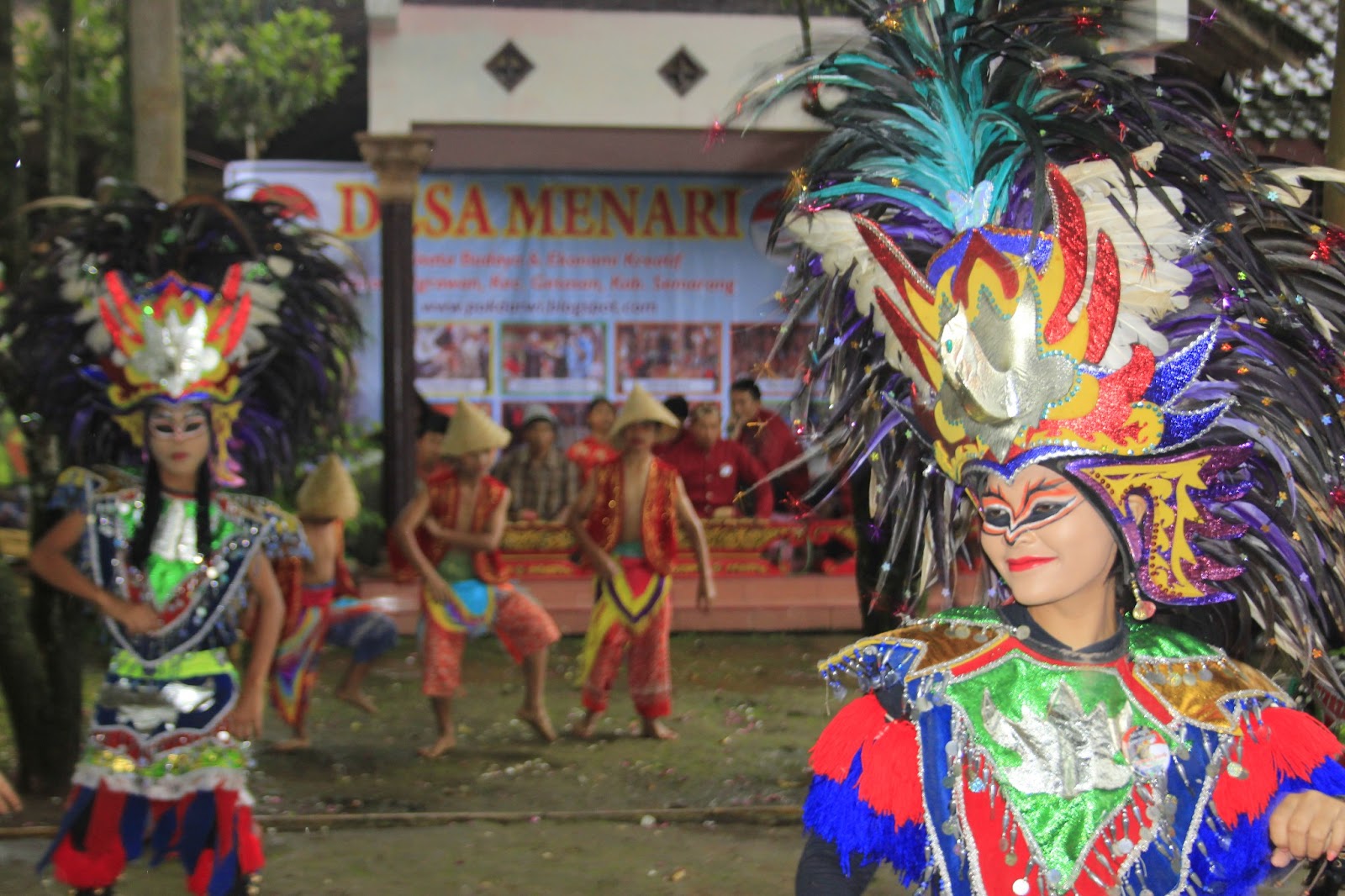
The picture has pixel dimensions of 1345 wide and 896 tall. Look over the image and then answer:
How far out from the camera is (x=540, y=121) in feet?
43.1

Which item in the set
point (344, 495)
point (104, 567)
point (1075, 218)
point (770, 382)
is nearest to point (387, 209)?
point (770, 382)

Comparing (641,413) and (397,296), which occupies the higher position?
(397,296)

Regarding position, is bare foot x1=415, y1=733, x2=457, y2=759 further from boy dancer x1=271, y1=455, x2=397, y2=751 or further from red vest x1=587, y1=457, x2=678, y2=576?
red vest x1=587, y1=457, x2=678, y2=576

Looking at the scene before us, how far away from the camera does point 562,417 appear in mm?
14094

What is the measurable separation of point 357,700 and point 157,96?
336 centimetres

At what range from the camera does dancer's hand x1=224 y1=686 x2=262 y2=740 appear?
4.77m

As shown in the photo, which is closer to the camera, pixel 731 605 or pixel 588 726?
pixel 588 726

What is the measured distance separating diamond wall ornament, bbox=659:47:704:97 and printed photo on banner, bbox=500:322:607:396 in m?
2.29

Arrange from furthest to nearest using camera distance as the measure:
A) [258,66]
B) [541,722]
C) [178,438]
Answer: [258,66] → [541,722] → [178,438]

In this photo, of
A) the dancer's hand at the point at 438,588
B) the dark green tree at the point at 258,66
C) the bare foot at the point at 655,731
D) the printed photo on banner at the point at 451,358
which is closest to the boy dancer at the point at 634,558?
the bare foot at the point at 655,731

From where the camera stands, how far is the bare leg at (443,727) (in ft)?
25.4

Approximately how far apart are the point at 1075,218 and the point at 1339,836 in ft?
3.70

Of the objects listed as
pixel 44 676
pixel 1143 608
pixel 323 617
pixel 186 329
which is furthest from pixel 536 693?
pixel 1143 608

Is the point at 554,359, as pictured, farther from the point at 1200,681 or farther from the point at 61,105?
the point at 1200,681
